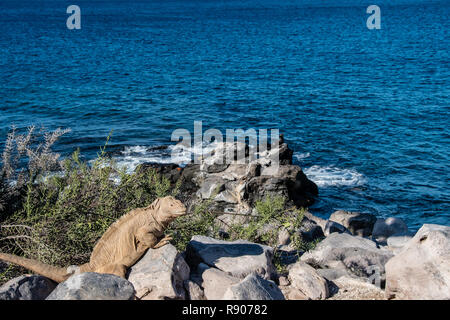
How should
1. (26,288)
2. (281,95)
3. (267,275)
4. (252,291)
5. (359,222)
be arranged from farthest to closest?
(281,95) → (359,222) → (267,275) → (26,288) → (252,291)

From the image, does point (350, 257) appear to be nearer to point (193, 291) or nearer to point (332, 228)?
point (193, 291)

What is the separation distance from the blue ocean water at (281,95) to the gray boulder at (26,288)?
12953 mm

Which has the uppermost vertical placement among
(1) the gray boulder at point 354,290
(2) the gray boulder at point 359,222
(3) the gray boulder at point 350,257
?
(1) the gray boulder at point 354,290

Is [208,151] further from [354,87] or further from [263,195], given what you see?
[354,87]

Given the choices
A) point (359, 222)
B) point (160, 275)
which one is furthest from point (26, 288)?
point (359, 222)

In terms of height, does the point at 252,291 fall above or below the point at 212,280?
above

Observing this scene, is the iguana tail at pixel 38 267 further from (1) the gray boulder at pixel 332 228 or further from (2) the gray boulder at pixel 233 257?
(1) the gray boulder at pixel 332 228

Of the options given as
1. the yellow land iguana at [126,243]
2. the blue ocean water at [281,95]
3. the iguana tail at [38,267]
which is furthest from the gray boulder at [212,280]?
the blue ocean water at [281,95]

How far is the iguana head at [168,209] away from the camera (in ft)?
17.4

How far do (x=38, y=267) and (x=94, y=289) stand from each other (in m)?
1.29

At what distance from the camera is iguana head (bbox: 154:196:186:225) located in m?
5.30

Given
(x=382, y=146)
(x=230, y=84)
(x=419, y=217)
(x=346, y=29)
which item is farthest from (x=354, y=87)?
(x=346, y=29)

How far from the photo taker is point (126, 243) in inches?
217

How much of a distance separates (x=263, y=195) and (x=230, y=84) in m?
19.5
